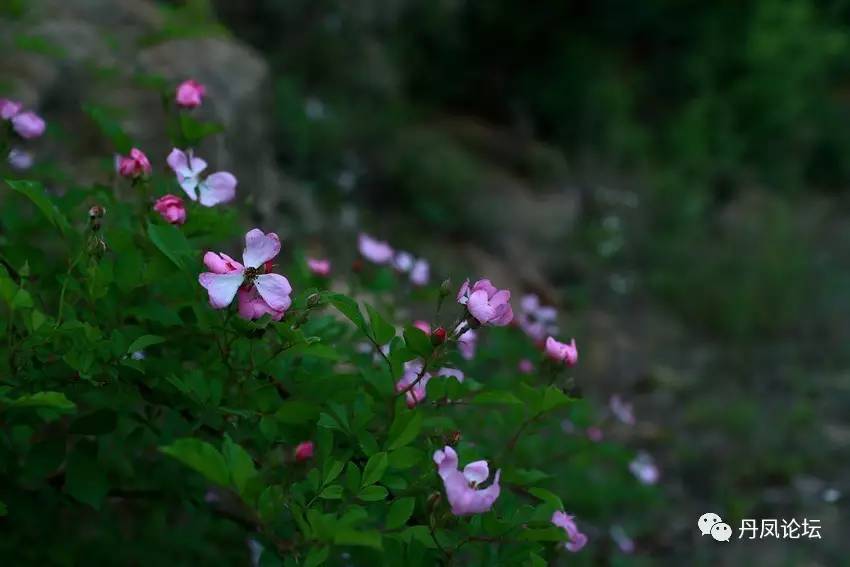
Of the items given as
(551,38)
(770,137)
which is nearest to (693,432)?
(770,137)

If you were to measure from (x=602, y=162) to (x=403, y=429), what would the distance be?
4943 mm

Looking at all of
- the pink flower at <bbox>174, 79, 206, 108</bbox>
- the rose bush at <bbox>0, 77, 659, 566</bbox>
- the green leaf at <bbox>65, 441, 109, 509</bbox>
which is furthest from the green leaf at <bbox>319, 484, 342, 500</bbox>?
the pink flower at <bbox>174, 79, 206, 108</bbox>

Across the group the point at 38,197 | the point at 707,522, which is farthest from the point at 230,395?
the point at 707,522

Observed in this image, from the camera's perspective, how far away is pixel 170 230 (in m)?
1.08

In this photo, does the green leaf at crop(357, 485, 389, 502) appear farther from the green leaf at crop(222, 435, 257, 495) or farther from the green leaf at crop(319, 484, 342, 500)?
the green leaf at crop(222, 435, 257, 495)

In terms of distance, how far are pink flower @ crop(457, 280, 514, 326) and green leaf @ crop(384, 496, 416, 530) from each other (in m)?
0.23

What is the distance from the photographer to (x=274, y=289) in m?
1.01

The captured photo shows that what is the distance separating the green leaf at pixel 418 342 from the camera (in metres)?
1.08

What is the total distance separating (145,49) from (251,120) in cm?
43

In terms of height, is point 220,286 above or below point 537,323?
below

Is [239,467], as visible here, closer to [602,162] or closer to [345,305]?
[345,305]

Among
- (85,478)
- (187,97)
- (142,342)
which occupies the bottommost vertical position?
(85,478)

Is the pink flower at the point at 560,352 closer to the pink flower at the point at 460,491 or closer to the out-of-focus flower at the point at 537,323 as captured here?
the pink flower at the point at 460,491

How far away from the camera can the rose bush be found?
101cm
